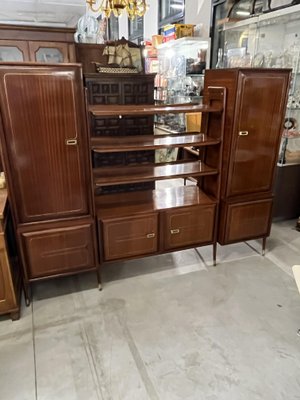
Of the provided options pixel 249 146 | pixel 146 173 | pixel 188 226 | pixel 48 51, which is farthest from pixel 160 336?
pixel 48 51

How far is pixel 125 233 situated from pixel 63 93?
3.63 ft

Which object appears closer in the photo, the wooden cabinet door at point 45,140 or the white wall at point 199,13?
the wooden cabinet door at point 45,140

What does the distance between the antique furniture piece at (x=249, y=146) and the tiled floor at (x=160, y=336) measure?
44 centimetres

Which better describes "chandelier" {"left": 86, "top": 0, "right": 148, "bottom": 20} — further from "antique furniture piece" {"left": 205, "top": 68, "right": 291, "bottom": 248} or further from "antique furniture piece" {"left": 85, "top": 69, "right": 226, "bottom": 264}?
"antique furniture piece" {"left": 205, "top": 68, "right": 291, "bottom": 248}

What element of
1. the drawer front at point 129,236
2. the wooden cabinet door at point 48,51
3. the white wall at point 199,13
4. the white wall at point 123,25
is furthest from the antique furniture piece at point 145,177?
the white wall at point 123,25

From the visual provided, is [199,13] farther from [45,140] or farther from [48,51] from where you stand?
[45,140]

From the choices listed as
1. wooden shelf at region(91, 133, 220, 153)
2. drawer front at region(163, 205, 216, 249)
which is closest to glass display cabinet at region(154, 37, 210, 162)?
wooden shelf at region(91, 133, 220, 153)

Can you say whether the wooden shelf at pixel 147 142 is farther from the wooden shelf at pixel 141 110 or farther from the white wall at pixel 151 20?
the white wall at pixel 151 20

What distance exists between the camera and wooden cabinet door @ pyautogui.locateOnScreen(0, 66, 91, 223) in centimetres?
171

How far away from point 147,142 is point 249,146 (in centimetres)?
83

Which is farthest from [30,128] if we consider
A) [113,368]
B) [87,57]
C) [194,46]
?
[194,46]

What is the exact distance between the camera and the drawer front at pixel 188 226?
239 cm

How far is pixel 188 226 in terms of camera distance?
2467 millimetres

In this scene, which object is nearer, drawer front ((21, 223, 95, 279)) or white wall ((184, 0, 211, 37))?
drawer front ((21, 223, 95, 279))
